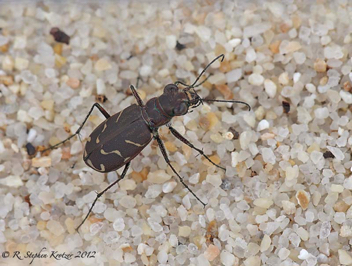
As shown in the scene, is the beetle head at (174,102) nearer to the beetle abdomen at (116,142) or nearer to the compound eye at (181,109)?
the compound eye at (181,109)

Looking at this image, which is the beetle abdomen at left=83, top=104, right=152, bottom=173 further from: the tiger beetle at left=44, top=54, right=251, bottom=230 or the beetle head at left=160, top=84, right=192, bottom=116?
the beetle head at left=160, top=84, right=192, bottom=116

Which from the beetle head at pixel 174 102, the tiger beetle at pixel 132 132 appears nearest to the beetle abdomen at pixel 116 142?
the tiger beetle at pixel 132 132

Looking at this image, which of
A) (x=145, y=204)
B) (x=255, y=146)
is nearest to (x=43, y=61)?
(x=145, y=204)

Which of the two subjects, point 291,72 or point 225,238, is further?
point 291,72

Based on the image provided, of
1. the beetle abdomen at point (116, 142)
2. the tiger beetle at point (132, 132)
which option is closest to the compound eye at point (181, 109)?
the tiger beetle at point (132, 132)

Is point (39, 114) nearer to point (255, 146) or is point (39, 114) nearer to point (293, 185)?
point (255, 146)

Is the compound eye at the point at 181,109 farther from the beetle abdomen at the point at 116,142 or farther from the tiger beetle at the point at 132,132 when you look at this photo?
the beetle abdomen at the point at 116,142

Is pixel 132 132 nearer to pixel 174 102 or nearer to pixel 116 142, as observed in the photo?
pixel 116 142
